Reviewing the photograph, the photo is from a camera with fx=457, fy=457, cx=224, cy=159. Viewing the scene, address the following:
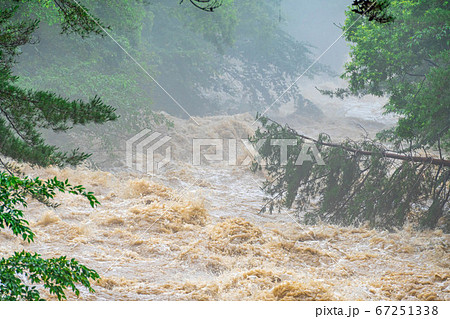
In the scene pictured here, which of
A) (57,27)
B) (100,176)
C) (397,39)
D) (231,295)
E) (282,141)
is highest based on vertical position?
(57,27)

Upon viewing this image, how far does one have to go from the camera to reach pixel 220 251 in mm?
8289

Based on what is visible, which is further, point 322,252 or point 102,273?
point 322,252

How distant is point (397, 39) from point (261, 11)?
2020cm

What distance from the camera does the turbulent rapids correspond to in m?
6.35

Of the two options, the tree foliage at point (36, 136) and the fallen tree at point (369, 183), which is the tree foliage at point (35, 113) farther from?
the fallen tree at point (369, 183)

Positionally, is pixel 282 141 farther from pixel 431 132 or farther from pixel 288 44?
pixel 288 44

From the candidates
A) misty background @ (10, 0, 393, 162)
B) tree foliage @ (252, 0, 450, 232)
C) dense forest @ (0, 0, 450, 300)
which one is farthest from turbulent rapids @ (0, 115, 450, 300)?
misty background @ (10, 0, 393, 162)

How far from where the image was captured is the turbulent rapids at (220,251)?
6.35m

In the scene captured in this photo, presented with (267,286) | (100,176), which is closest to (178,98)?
(100,176)

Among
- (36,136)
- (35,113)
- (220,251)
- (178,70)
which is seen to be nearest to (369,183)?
(220,251)

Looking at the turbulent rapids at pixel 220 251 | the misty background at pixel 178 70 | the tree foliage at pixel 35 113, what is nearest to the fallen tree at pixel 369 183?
the turbulent rapids at pixel 220 251

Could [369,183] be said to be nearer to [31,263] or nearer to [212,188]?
[212,188]
